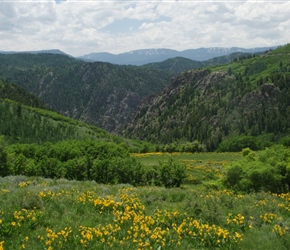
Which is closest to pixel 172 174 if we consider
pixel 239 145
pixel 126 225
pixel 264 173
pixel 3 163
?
pixel 264 173

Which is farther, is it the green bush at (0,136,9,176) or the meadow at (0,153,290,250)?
the green bush at (0,136,9,176)

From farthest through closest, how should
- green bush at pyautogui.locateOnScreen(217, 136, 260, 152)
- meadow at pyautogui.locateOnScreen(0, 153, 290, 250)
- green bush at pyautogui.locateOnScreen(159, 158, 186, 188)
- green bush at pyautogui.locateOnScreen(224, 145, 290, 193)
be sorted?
green bush at pyautogui.locateOnScreen(217, 136, 260, 152)
green bush at pyautogui.locateOnScreen(159, 158, 186, 188)
green bush at pyautogui.locateOnScreen(224, 145, 290, 193)
meadow at pyautogui.locateOnScreen(0, 153, 290, 250)

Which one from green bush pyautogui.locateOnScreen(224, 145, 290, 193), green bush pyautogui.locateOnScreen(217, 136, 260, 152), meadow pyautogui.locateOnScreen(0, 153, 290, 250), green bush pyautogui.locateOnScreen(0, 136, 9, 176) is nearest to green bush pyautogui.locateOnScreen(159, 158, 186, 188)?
green bush pyautogui.locateOnScreen(224, 145, 290, 193)

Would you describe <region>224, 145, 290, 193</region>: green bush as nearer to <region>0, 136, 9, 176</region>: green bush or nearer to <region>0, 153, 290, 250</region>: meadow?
<region>0, 153, 290, 250</region>: meadow

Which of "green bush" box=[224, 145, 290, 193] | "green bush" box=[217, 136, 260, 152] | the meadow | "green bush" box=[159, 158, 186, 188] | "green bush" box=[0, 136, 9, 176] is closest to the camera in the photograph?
the meadow

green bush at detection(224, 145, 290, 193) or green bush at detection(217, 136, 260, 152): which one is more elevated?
green bush at detection(224, 145, 290, 193)

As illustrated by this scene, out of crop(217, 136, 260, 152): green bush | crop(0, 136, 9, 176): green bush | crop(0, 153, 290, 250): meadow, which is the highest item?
crop(0, 153, 290, 250): meadow

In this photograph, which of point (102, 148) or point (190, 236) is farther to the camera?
point (102, 148)

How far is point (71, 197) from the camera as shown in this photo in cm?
1565

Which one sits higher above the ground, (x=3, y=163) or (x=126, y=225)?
(x=126, y=225)

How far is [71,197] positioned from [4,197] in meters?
3.49

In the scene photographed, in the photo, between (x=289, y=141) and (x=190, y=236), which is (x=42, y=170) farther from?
(x=289, y=141)

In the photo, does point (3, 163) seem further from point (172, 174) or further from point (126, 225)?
point (126, 225)

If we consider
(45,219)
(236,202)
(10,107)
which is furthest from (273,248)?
(10,107)
